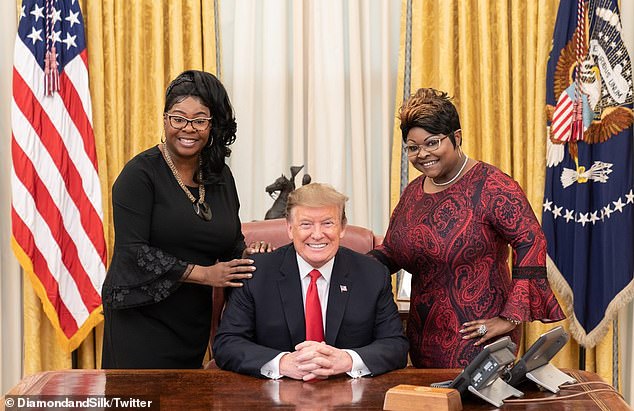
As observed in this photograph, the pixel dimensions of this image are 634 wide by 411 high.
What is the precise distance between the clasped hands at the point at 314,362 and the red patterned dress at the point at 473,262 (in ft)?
1.67

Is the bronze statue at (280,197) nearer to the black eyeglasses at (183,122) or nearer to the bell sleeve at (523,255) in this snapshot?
the black eyeglasses at (183,122)

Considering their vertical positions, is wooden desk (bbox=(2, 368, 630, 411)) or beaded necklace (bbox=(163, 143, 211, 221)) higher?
beaded necklace (bbox=(163, 143, 211, 221))

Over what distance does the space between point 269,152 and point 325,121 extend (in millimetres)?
373

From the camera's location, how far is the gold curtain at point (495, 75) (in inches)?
189

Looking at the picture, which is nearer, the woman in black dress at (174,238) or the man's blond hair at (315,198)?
the man's blond hair at (315,198)

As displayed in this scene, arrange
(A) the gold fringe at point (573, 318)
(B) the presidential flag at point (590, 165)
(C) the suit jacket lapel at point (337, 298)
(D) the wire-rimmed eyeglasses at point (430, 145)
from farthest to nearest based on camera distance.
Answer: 1. (A) the gold fringe at point (573, 318)
2. (B) the presidential flag at point (590, 165)
3. (D) the wire-rimmed eyeglasses at point (430, 145)
4. (C) the suit jacket lapel at point (337, 298)

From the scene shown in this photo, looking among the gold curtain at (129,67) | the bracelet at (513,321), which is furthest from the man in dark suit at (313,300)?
the gold curtain at (129,67)

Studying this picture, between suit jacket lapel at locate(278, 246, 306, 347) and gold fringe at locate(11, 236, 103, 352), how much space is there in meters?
2.15

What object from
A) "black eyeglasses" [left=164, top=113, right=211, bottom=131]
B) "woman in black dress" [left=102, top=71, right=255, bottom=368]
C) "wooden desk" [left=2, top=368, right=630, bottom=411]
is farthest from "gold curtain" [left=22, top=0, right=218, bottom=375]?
"wooden desk" [left=2, top=368, right=630, bottom=411]

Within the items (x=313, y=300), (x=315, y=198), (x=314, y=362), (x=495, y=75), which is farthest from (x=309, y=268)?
(x=495, y=75)

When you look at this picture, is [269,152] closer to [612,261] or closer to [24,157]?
[24,157]

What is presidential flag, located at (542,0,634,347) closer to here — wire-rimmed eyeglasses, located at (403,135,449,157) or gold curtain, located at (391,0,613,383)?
gold curtain, located at (391,0,613,383)

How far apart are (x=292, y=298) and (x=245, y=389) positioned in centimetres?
46

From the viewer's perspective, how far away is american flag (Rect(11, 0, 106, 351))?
4648 millimetres
